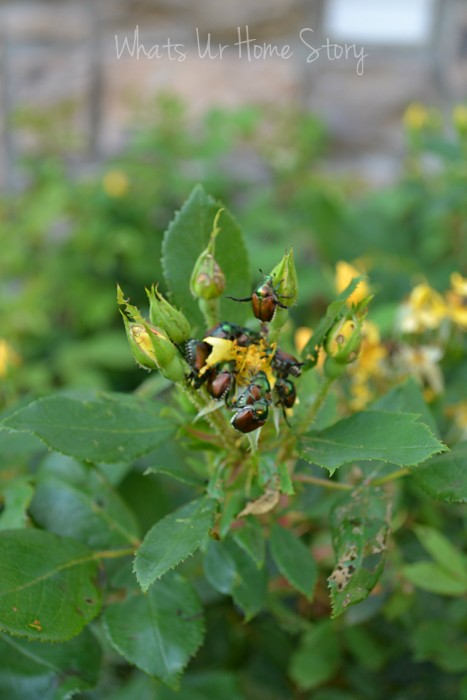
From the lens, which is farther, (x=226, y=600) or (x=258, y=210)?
(x=258, y=210)

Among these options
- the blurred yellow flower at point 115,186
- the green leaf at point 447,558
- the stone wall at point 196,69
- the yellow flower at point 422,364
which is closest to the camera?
the green leaf at point 447,558

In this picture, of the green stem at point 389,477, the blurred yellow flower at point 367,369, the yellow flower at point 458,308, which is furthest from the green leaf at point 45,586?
the yellow flower at point 458,308

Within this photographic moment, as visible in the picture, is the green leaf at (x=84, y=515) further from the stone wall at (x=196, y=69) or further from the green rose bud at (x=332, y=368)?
the stone wall at (x=196, y=69)

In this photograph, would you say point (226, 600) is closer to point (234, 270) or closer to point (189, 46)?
point (234, 270)

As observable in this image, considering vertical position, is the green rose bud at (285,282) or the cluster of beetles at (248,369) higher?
the green rose bud at (285,282)

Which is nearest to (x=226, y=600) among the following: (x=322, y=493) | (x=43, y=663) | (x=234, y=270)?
(x=322, y=493)

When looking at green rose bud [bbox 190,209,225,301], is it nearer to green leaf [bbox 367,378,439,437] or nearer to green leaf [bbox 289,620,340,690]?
green leaf [bbox 367,378,439,437]

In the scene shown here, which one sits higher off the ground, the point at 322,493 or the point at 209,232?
the point at 209,232

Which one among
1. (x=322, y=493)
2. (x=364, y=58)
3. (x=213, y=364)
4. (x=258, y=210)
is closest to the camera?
(x=213, y=364)
